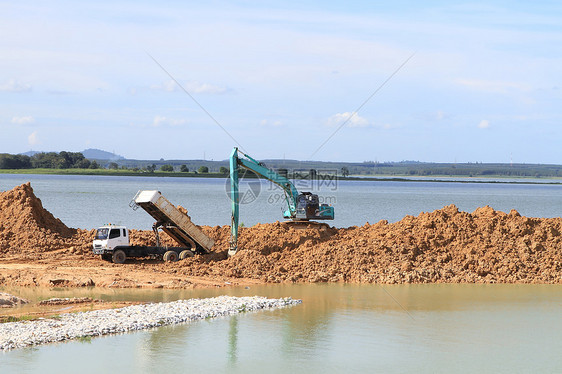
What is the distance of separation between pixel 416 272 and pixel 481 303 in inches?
164

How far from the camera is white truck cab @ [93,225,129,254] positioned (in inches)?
1163

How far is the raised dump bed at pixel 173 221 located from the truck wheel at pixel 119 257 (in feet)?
6.34

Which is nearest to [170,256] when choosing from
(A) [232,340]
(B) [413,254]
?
(B) [413,254]

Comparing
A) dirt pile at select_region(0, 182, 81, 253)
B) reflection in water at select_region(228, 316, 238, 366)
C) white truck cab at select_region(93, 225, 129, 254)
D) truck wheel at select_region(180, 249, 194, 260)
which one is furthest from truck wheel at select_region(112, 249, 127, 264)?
reflection in water at select_region(228, 316, 238, 366)

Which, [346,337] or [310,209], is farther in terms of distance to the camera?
[310,209]

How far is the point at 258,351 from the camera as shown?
1691 cm

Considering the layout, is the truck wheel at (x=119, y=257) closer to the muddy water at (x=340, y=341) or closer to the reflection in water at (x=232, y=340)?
the muddy water at (x=340, y=341)

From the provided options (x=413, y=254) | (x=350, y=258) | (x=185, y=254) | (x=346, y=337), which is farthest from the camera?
(x=185, y=254)

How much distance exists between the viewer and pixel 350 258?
2817 cm

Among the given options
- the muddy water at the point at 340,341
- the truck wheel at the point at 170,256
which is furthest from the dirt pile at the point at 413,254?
the muddy water at the point at 340,341

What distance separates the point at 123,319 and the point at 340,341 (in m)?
5.79

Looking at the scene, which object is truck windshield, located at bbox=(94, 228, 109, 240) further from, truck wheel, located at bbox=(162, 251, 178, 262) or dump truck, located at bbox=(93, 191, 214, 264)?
truck wheel, located at bbox=(162, 251, 178, 262)

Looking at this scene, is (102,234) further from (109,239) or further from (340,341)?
(340,341)

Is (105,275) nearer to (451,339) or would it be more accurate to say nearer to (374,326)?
(374,326)
